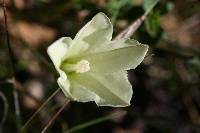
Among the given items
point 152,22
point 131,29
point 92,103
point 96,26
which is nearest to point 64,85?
point 96,26

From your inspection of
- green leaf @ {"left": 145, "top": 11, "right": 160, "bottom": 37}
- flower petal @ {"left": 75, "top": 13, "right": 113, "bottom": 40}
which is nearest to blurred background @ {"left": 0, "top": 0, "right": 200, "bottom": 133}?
green leaf @ {"left": 145, "top": 11, "right": 160, "bottom": 37}

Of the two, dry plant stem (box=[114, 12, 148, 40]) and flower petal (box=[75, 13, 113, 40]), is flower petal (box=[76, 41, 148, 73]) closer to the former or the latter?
flower petal (box=[75, 13, 113, 40])

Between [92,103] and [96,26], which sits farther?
[92,103]

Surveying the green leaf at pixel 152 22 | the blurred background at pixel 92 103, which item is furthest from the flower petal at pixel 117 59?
the blurred background at pixel 92 103

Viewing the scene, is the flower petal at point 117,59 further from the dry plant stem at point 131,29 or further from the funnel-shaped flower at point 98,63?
the dry plant stem at point 131,29

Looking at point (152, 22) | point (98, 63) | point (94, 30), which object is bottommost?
point (152, 22)

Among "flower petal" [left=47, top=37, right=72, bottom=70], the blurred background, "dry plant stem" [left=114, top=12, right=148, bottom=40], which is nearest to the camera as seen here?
"flower petal" [left=47, top=37, right=72, bottom=70]

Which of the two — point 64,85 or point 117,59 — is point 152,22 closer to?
point 117,59
